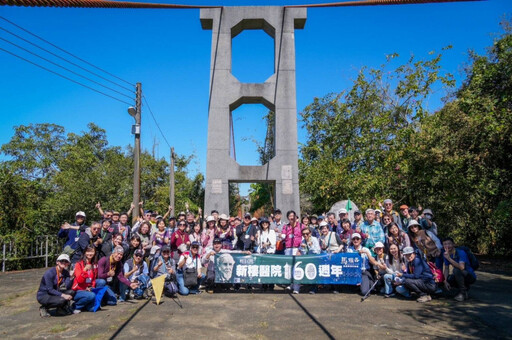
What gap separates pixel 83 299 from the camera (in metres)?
6.58

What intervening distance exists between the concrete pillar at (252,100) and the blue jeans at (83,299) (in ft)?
20.6

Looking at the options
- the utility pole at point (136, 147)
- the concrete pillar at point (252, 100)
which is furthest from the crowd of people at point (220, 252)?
the utility pole at point (136, 147)

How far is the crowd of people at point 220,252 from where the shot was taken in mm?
7035

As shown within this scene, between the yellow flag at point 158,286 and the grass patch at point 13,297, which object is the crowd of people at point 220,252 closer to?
the yellow flag at point 158,286

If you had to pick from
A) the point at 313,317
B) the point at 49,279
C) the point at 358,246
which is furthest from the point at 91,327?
the point at 358,246

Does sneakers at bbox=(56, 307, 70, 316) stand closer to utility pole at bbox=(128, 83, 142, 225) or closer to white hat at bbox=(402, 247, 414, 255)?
utility pole at bbox=(128, 83, 142, 225)

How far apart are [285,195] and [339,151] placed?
10.9m

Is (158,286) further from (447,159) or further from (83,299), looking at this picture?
(447,159)

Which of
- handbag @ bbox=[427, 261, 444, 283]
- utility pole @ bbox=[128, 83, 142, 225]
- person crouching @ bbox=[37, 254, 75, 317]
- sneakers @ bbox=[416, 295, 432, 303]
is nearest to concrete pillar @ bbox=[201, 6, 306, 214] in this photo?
utility pole @ bbox=[128, 83, 142, 225]

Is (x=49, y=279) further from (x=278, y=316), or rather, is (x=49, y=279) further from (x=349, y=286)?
(x=349, y=286)

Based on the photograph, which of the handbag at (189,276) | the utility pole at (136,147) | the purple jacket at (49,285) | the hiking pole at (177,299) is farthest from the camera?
the utility pole at (136,147)

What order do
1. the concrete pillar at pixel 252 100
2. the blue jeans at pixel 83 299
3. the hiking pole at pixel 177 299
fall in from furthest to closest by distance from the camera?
the concrete pillar at pixel 252 100 < the hiking pole at pixel 177 299 < the blue jeans at pixel 83 299

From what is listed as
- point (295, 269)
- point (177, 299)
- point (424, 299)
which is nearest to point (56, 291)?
point (177, 299)

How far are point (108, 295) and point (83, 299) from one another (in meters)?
0.64
